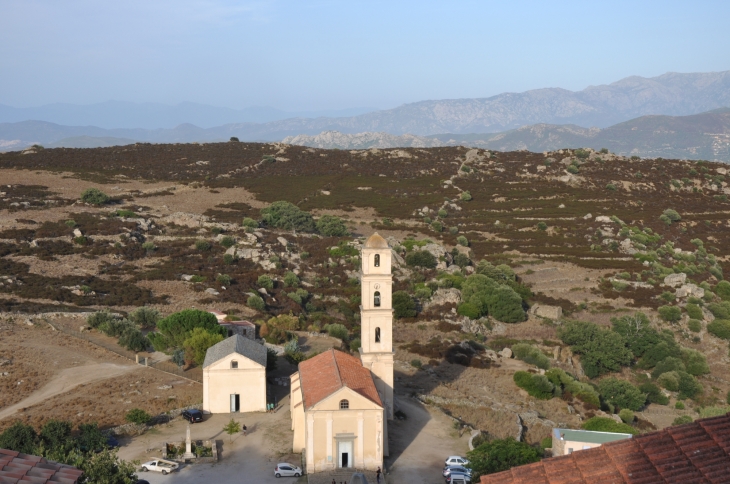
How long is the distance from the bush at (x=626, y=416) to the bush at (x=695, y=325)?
19017mm

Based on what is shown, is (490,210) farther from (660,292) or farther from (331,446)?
(331,446)

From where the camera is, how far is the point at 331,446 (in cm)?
2294

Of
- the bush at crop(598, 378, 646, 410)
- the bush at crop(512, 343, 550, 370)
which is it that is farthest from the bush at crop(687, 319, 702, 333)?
the bush at crop(598, 378, 646, 410)

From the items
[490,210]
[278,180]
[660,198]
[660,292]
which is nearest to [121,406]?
[660,292]

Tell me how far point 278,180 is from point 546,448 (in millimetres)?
78363

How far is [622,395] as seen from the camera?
3675cm

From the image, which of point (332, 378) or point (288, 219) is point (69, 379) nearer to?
point (332, 378)

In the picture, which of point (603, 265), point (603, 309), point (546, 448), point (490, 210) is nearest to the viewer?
point (546, 448)

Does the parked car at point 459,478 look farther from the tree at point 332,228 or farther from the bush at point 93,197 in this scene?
the bush at point 93,197

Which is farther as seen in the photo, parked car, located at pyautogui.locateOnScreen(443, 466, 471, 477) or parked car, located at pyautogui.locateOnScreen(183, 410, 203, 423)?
parked car, located at pyautogui.locateOnScreen(183, 410, 203, 423)

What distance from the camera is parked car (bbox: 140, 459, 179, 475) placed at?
22336mm

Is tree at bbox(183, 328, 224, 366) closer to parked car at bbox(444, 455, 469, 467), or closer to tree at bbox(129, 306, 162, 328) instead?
tree at bbox(129, 306, 162, 328)

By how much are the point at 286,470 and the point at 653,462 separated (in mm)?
17015

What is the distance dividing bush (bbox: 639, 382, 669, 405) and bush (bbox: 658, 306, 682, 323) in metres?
12.9
